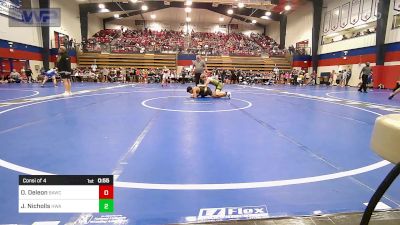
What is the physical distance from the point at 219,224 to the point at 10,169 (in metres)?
Answer: 2.15

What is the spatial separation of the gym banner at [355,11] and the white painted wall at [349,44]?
1439mm

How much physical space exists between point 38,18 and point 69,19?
505cm

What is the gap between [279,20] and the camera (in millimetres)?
33531

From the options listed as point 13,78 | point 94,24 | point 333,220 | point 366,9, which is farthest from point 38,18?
point 333,220

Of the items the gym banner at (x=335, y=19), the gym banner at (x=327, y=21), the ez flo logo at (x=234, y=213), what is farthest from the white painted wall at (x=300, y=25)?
the ez flo logo at (x=234, y=213)

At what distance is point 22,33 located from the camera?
67.8 ft

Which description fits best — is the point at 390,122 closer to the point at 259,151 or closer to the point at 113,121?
the point at 259,151

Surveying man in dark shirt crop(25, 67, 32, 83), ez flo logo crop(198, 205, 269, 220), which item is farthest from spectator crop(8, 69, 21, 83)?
ez flo logo crop(198, 205, 269, 220)

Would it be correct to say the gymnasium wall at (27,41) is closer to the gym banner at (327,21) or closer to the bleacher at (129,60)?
the bleacher at (129,60)

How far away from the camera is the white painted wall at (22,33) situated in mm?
18594

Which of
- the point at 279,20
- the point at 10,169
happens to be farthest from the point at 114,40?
the point at 10,169

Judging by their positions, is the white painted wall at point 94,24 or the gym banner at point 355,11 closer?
the gym banner at point 355,11
